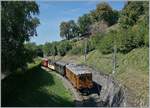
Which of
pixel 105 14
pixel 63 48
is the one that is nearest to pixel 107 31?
pixel 105 14

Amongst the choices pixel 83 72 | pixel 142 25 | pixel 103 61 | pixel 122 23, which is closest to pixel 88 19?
pixel 122 23

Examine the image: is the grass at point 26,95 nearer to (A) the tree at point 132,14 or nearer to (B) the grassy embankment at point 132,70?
(B) the grassy embankment at point 132,70

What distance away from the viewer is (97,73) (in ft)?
182

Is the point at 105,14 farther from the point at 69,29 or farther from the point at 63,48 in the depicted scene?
the point at 69,29

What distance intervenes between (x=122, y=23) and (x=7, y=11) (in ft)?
154

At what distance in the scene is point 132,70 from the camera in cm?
4588

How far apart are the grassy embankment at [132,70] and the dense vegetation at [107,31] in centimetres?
170

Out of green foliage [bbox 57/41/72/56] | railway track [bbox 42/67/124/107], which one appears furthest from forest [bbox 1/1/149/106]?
green foliage [bbox 57/41/72/56]

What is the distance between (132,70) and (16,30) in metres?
19.8

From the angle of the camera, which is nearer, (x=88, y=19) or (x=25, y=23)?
(x=25, y=23)

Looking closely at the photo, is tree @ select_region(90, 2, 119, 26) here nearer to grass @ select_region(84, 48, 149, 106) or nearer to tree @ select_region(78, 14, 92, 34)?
tree @ select_region(78, 14, 92, 34)

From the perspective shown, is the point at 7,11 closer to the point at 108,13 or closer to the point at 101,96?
the point at 101,96

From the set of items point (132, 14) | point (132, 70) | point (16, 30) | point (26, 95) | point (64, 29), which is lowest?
point (26, 95)

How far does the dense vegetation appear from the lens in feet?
190
